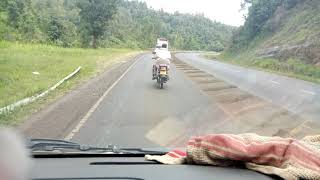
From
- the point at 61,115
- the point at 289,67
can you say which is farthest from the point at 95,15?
the point at 61,115

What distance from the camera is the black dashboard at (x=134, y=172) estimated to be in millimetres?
2856

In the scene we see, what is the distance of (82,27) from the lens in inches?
2968

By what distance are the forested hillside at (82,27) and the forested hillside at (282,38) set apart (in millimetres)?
17504

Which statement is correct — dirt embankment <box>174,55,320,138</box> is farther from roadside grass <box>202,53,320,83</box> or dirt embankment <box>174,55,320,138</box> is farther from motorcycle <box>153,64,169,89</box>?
roadside grass <box>202,53,320,83</box>

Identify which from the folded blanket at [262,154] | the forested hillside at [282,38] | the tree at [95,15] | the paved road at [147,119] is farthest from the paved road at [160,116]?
the tree at [95,15]

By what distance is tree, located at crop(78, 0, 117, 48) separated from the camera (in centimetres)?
7356

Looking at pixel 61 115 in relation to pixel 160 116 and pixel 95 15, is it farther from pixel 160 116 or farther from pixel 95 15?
pixel 95 15

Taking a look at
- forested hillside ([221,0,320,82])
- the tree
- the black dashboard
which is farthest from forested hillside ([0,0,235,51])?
the black dashboard

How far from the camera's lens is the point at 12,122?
12.5 m

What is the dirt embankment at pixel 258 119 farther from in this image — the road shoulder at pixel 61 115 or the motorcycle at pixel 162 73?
the road shoulder at pixel 61 115

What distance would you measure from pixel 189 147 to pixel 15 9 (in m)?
60.7

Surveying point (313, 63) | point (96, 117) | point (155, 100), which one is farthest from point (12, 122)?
point (313, 63)

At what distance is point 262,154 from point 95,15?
7197cm

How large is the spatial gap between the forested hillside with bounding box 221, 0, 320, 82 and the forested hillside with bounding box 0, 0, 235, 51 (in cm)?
1750
